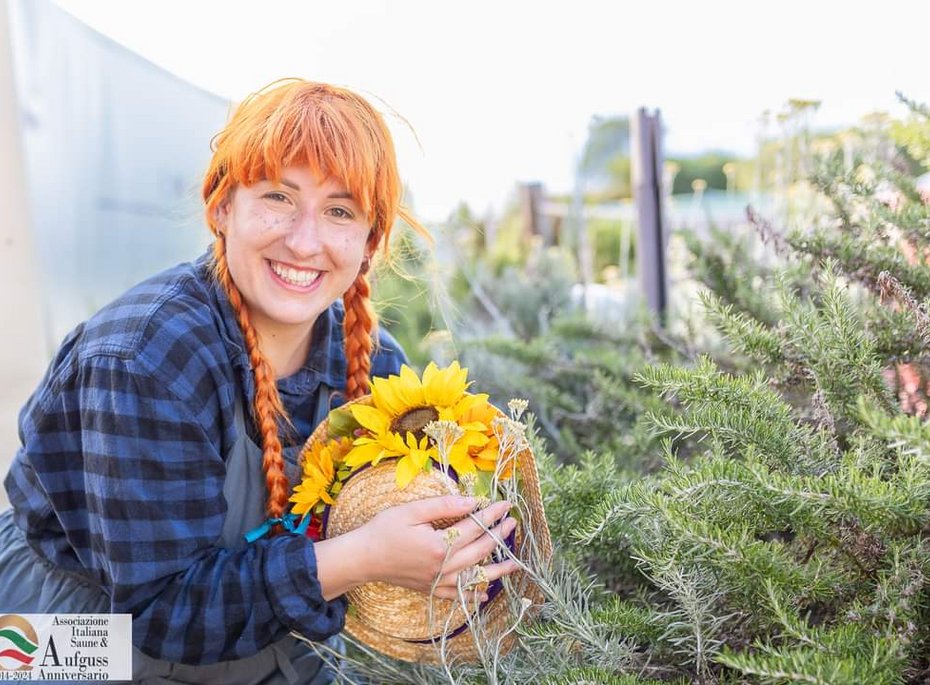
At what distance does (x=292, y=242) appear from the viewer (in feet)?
4.71

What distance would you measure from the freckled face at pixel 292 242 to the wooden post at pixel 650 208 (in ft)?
6.58

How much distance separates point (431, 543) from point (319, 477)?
248mm

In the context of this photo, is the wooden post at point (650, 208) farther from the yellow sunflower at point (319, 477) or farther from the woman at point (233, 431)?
the yellow sunflower at point (319, 477)

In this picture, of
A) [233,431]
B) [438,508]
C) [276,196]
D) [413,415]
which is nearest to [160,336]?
[233,431]

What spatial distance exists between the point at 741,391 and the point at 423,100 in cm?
268

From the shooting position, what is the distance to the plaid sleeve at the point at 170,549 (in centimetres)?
127

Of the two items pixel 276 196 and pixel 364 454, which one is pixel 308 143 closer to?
pixel 276 196

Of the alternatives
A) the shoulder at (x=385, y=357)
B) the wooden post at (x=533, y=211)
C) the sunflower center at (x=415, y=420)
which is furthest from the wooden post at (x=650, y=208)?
the wooden post at (x=533, y=211)

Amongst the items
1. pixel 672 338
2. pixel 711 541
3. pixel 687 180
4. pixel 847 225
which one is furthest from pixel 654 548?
pixel 687 180

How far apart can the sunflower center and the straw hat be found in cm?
5

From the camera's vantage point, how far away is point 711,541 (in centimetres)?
92

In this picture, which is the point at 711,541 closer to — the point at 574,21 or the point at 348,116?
the point at 348,116

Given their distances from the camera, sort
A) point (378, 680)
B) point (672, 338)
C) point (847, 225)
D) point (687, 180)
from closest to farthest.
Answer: point (378, 680) < point (847, 225) < point (672, 338) < point (687, 180)

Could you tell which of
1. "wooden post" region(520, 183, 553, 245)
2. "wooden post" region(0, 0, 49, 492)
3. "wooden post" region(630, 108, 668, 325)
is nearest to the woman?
"wooden post" region(0, 0, 49, 492)
